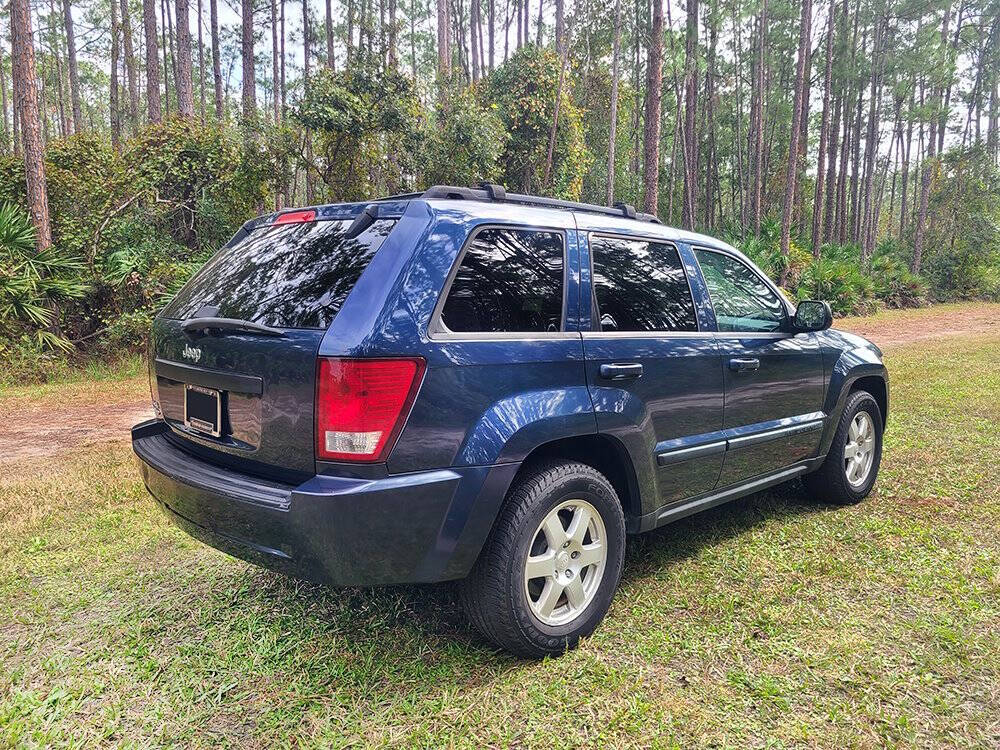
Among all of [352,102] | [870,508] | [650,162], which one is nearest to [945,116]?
[650,162]

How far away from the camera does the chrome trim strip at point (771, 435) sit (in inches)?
132

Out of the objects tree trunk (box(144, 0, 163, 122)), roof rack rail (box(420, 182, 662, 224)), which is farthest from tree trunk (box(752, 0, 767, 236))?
roof rack rail (box(420, 182, 662, 224))

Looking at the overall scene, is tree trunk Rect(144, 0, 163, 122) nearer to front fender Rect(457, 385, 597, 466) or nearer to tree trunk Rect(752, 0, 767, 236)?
front fender Rect(457, 385, 597, 466)

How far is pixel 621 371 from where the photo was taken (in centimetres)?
273

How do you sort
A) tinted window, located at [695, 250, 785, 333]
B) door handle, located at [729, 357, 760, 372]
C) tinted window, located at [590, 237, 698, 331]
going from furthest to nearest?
tinted window, located at [695, 250, 785, 333], door handle, located at [729, 357, 760, 372], tinted window, located at [590, 237, 698, 331]

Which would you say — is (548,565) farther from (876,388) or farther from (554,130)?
(554,130)

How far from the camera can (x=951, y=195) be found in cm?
2864

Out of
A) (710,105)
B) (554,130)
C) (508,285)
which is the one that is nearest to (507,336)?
(508,285)

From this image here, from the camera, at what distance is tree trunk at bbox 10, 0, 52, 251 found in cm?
951

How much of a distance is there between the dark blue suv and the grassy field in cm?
33

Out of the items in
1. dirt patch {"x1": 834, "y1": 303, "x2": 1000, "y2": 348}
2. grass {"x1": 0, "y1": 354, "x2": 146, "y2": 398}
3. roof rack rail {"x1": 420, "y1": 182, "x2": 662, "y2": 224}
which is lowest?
grass {"x1": 0, "y1": 354, "x2": 146, "y2": 398}

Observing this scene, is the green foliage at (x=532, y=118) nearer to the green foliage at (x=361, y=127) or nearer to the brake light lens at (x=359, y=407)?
the green foliage at (x=361, y=127)

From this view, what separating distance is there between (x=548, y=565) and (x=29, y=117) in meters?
10.9

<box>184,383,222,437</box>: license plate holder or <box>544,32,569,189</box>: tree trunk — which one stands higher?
<box>544,32,569,189</box>: tree trunk
